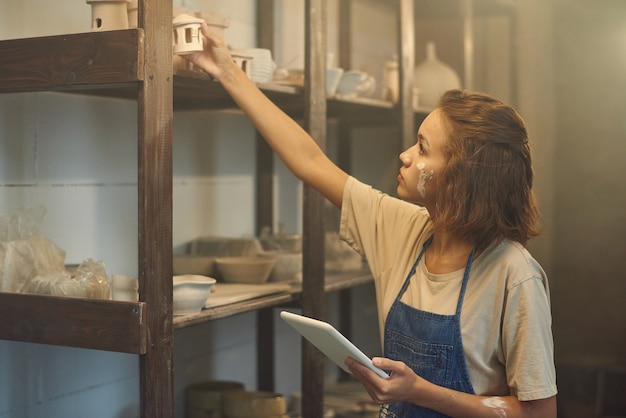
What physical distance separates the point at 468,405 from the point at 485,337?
0.13 meters

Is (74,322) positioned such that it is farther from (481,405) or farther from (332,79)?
(332,79)

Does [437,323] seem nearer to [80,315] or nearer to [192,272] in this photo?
[80,315]

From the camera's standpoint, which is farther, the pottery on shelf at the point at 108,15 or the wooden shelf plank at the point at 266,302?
the wooden shelf plank at the point at 266,302

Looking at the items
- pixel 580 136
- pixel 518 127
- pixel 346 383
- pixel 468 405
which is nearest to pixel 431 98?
pixel 580 136

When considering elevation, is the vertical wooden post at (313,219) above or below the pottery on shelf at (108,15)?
below

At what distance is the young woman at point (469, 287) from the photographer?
163cm

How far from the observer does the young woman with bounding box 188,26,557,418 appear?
5.35ft

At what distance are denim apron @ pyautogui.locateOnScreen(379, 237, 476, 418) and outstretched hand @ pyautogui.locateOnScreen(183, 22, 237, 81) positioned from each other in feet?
1.91

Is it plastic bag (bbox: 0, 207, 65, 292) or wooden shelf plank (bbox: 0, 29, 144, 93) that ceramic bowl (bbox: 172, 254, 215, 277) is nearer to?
plastic bag (bbox: 0, 207, 65, 292)

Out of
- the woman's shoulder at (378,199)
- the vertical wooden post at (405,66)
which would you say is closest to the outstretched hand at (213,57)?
the woman's shoulder at (378,199)

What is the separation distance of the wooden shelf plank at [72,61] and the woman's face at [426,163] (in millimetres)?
569

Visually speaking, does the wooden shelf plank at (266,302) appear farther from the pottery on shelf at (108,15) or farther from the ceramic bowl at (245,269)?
the pottery on shelf at (108,15)

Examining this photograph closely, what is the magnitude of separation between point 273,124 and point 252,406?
796 mm

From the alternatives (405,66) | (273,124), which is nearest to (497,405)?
(273,124)
